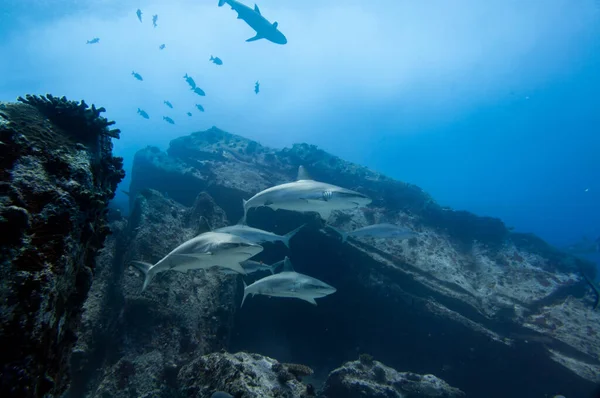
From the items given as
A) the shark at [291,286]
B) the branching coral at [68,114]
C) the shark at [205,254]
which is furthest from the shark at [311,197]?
the branching coral at [68,114]

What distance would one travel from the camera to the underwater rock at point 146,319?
5.16 metres

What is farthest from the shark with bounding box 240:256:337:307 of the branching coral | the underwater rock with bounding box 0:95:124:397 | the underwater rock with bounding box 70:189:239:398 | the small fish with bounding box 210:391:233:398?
the branching coral

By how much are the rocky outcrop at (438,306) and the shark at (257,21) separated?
7.64 m

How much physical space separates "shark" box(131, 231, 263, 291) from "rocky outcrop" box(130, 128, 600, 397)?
17.2ft

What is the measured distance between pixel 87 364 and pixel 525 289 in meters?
13.4

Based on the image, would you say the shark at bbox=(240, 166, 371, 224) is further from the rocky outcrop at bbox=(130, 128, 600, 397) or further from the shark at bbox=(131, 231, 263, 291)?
the rocky outcrop at bbox=(130, 128, 600, 397)

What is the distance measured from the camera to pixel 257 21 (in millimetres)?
Answer: 12625

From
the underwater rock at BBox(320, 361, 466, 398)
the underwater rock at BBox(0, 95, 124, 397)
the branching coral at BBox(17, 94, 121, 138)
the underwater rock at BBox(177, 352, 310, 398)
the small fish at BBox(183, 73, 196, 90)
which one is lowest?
the underwater rock at BBox(320, 361, 466, 398)

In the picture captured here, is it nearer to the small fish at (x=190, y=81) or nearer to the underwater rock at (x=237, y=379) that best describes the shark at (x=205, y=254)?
the underwater rock at (x=237, y=379)

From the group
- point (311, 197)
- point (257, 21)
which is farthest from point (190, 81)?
point (311, 197)

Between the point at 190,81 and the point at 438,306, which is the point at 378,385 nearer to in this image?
the point at 438,306

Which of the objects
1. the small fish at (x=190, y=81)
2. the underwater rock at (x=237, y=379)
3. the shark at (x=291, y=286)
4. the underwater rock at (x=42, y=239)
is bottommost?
the underwater rock at (x=237, y=379)

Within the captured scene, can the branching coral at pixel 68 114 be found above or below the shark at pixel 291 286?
above

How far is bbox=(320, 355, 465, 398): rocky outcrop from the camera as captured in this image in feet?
19.3
